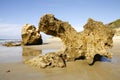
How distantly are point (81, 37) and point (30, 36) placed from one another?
15583 millimetres

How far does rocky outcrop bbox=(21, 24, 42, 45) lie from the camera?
81.5 ft

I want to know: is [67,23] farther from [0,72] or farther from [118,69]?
[0,72]

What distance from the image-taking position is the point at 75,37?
10312mm

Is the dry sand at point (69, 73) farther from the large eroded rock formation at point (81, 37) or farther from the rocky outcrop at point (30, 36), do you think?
the rocky outcrop at point (30, 36)

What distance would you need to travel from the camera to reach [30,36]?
25.0 metres

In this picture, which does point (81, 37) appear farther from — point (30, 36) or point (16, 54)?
point (30, 36)

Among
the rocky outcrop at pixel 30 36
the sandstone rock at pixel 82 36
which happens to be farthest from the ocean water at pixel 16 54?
the rocky outcrop at pixel 30 36

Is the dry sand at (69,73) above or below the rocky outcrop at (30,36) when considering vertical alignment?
below

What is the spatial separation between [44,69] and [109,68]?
2.84m

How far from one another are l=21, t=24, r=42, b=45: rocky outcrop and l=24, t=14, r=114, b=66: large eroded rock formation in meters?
14.5

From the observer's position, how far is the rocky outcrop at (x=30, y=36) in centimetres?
2483

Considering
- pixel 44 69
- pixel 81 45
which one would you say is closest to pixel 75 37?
pixel 81 45

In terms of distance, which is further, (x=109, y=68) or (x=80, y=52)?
(x=80, y=52)

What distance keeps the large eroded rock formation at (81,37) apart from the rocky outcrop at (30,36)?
14.5 metres
